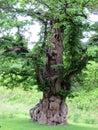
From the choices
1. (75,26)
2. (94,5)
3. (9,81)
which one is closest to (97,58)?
(75,26)

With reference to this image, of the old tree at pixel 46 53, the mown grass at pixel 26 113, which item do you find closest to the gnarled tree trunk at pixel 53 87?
the old tree at pixel 46 53

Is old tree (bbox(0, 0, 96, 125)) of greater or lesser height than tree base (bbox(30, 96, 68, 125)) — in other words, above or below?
Result: above

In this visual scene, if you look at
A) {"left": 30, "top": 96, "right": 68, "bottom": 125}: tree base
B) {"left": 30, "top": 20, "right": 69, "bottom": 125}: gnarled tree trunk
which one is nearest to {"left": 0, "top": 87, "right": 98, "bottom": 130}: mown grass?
{"left": 30, "top": 96, "right": 68, "bottom": 125}: tree base

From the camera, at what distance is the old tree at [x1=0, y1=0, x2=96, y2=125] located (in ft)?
38.6

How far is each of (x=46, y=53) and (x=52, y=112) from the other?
2320 mm

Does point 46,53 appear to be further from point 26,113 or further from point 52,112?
point 26,113

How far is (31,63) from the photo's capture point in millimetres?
12164

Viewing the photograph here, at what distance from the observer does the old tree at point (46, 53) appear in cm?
1177

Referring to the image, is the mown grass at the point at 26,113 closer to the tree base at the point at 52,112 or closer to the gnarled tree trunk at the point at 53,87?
the tree base at the point at 52,112

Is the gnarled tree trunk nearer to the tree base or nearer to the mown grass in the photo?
the tree base

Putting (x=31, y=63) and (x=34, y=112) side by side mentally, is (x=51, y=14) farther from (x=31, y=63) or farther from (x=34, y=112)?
(x=34, y=112)

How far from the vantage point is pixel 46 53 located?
13.5 metres

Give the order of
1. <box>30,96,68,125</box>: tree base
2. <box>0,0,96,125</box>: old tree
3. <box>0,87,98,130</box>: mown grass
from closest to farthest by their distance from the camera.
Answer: <box>0,0,96,125</box>: old tree
<box>0,87,98,130</box>: mown grass
<box>30,96,68,125</box>: tree base

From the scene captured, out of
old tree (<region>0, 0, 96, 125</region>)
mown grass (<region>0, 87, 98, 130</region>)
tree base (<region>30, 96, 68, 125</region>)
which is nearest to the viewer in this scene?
old tree (<region>0, 0, 96, 125</region>)
